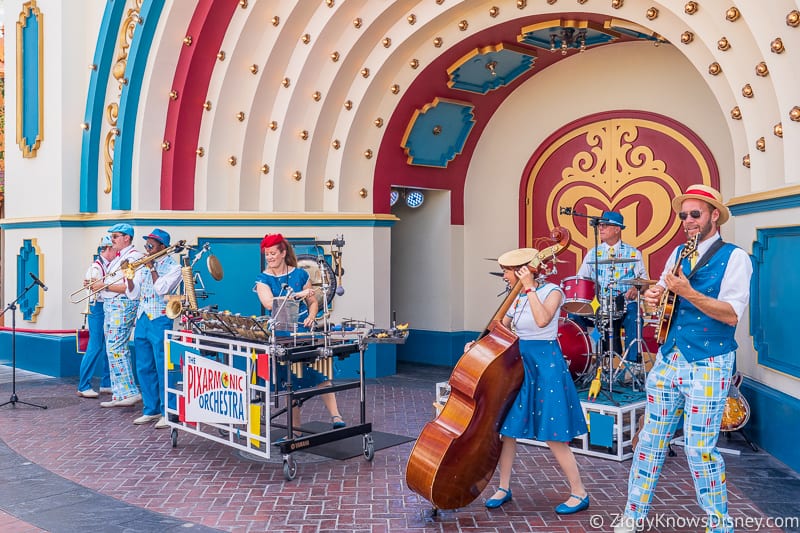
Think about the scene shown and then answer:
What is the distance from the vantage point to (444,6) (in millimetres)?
8633

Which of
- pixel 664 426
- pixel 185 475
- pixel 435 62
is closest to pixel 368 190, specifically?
pixel 435 62

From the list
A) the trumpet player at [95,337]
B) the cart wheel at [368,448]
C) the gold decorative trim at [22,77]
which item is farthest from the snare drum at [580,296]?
the gold decorative trim at [22,77]

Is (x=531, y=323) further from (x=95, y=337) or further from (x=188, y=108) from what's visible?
(x=188, y=108)

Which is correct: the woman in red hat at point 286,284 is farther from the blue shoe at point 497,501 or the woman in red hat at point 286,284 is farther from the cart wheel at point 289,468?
the blue shoe at point 497,501

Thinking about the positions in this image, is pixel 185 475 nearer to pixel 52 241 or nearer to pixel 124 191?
pixel 124 191

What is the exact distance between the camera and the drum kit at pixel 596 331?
721cm

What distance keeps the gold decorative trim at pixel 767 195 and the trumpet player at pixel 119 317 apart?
566 cm

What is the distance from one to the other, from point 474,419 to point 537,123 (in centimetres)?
652

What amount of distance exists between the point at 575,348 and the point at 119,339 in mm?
4725

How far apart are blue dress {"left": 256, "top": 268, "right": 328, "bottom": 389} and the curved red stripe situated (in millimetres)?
4095

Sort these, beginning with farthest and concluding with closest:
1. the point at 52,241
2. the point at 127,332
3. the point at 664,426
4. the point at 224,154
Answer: the point at 52,241 < the point at 224,154 < the point at 127,332 < the point at 664,426

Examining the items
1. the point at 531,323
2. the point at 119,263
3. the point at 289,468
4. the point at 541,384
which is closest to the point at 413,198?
the point at 119,263

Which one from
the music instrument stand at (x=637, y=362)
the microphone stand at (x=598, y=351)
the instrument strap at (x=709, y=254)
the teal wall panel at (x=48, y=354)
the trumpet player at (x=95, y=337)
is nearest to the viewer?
the instrument strap at (x=709, y=254)

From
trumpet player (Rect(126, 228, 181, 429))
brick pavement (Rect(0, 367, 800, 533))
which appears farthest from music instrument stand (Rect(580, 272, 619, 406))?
trumpet player (Rect(126, 228, 181, 429))
